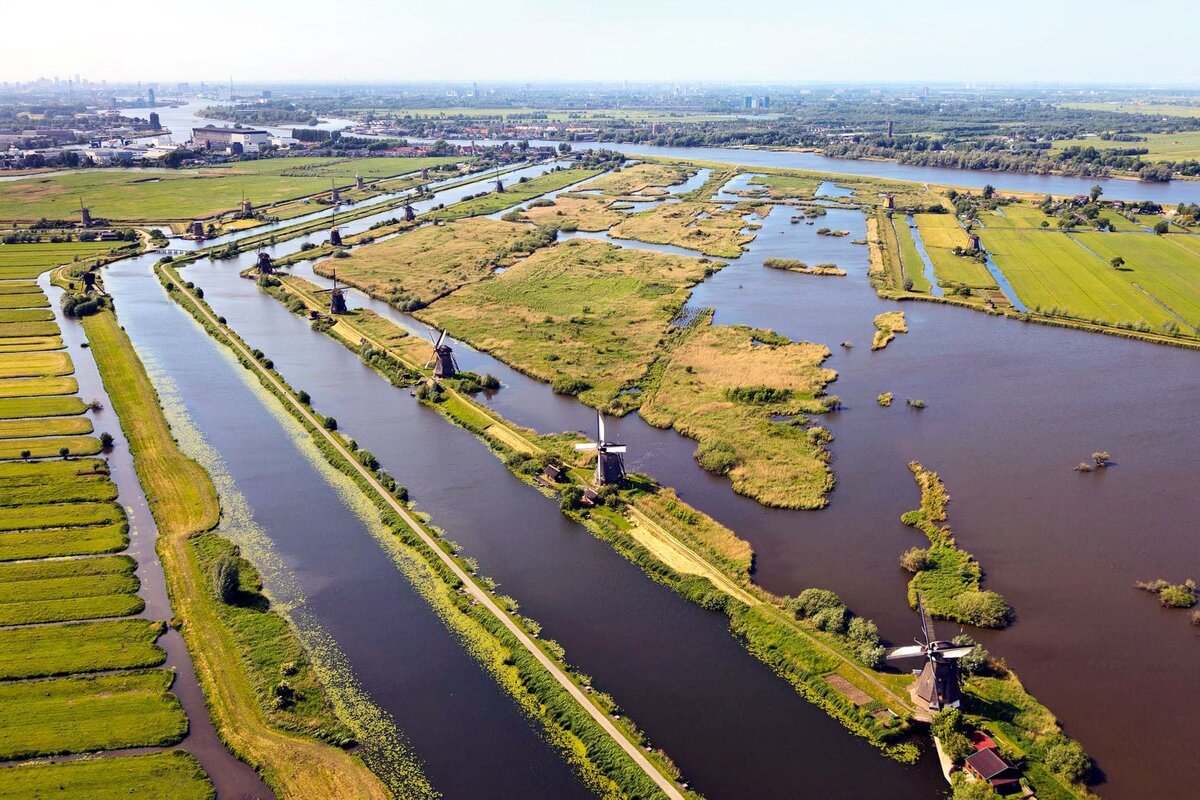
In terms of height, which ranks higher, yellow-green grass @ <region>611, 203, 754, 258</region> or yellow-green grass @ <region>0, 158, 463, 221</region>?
yellow-green grass @ <region>0, 158, 463, 221</region>

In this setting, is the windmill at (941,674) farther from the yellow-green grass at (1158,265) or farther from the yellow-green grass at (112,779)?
the yellow-green grass at (1158,265)

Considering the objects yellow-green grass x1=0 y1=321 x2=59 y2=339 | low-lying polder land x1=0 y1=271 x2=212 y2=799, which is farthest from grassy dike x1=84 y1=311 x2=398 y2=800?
yellow-green grass x1=0 y1=321 x2=59 y2=339

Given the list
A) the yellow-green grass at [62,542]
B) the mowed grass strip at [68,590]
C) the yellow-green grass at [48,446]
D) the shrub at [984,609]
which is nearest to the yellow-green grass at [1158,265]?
the shrub at [984,609]

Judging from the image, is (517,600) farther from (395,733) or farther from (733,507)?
(733,507)

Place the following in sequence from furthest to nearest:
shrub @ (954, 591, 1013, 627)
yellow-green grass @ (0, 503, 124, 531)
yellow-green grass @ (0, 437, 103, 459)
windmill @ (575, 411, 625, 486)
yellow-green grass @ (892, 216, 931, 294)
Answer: yellow-green grass @ (892, 216, 931, 294), yellow-green grass @ (0, 437, 103, 459), windmill @ (575, 411, 625, 486), yellow-green grass @ (0, 503, 124, 531), shrub @ (954, 591, 1013, 627)

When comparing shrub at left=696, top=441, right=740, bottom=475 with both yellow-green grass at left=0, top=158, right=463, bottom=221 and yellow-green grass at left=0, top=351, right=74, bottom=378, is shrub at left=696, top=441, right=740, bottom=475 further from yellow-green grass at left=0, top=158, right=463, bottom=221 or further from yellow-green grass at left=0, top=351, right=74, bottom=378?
yellow-green grass at left=0, top=158, right=463, bottom=221

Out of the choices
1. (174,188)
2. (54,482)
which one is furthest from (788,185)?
(54,482)
